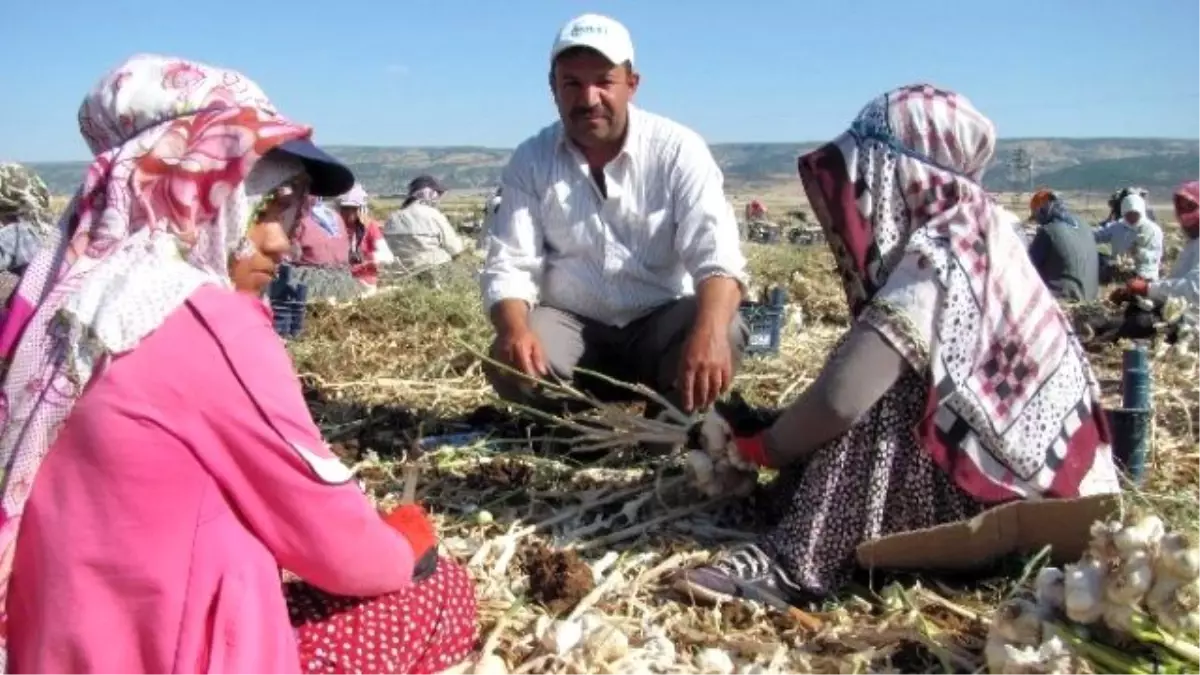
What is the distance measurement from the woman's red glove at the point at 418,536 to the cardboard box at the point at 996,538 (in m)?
1.00

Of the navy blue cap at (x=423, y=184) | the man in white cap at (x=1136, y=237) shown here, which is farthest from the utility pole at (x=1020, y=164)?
the navy blue cap at (x=423, y=184)

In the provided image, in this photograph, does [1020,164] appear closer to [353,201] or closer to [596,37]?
[353,201]

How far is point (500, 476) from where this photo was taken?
11.7ft

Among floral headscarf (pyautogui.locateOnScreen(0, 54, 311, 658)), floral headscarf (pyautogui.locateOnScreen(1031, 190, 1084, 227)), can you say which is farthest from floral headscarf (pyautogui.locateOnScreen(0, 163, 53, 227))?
floral headscarf (pyautogui.locateOnScreen(1031, 190, 1084, 227))

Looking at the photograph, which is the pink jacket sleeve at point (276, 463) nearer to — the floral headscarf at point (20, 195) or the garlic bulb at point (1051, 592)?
the garlic bulb at point (1051, 592)

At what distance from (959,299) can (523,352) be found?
1439 mm

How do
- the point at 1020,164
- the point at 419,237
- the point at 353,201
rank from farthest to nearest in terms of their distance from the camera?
the point at 1020,164 → the point at 419,237 → the point at 353,201

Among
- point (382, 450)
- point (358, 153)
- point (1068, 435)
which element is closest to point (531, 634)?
point (1068, 435)

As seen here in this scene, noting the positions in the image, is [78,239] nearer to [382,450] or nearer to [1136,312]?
[382,450]

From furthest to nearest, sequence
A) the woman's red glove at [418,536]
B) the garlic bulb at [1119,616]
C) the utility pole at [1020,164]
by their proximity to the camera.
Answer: the utility pole at [1020,164] < the woman's red glove at [418,536] < the garlic bulb at [1119,616]

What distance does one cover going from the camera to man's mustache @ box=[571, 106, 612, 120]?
376 centimetres

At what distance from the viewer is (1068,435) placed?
106 inches

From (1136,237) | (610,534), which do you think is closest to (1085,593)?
(610,534)

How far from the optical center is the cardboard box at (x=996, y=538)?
251 cm
